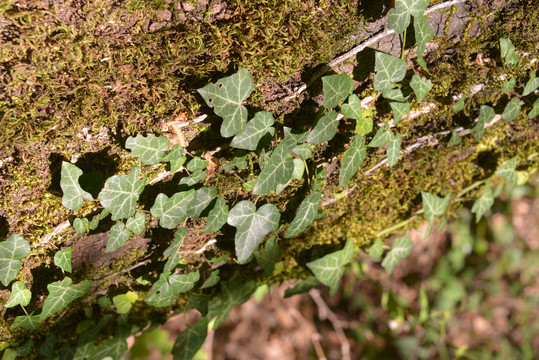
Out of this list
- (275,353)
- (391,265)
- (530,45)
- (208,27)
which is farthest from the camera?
(275,353)

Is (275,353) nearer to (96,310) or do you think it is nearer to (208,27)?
(96,310)

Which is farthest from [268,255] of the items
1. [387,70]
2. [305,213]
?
[387,70]

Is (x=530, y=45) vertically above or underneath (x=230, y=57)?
underneath

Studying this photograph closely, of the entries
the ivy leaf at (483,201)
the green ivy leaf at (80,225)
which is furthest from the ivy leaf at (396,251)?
the green ivy leaf at (80,225)

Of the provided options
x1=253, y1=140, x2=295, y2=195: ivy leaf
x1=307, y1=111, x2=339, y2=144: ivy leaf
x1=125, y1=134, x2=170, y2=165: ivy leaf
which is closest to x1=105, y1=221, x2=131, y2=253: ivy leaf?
x1=125, y1=134, x2=170, y2=165: ivy leaf

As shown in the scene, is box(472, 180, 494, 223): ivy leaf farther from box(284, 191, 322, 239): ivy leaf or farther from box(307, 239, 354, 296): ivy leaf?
box(284, 191, 322, 239): ivy leaf

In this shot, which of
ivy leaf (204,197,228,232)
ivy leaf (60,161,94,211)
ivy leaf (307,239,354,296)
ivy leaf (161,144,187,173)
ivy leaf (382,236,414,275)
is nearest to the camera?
ivy leaf (60,161,94,211)

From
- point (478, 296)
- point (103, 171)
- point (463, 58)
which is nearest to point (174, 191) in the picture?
point (103, 171)

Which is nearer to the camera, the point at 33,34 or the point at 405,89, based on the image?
the point at 33,34
